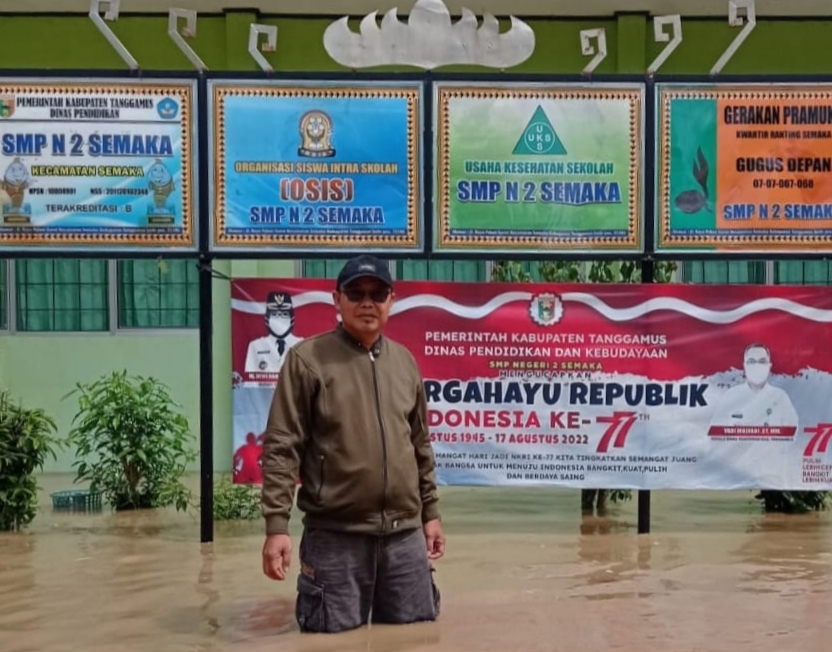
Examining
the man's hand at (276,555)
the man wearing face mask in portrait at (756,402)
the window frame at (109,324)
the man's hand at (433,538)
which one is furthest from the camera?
the window frame at (109,324)

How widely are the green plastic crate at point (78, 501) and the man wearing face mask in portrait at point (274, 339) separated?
2.58m

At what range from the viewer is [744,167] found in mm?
8000

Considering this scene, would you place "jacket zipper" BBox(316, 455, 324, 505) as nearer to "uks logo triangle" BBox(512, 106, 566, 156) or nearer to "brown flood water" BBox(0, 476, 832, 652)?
"brown flood water" BBox(0, 476, 832, 652)

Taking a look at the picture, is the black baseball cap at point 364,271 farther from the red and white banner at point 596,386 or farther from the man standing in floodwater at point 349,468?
the red and white banner at point 596,386

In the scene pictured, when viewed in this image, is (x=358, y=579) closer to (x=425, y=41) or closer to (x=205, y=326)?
Answer: (x=205, y=326)

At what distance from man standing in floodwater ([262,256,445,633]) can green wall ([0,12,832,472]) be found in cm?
675

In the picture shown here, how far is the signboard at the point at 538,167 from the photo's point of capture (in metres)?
7.93

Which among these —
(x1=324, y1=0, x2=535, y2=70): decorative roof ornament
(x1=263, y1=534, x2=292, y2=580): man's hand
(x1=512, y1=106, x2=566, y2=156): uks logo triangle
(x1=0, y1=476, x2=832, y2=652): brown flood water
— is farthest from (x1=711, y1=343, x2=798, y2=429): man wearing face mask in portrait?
(x1=263, y1=534, x2=292, y2=580): man's hand

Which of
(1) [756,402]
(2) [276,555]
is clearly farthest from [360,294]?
(1) [756,402]

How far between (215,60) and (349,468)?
8.12m

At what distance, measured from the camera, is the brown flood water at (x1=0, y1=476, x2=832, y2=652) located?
552 cm

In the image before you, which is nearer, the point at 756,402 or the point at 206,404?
the point at 206,404

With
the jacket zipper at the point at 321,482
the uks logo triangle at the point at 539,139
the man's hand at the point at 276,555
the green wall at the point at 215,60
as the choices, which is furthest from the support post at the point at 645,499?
the green wall at the point at 215,60

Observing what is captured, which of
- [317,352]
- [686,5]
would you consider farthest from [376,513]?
[686,5]
